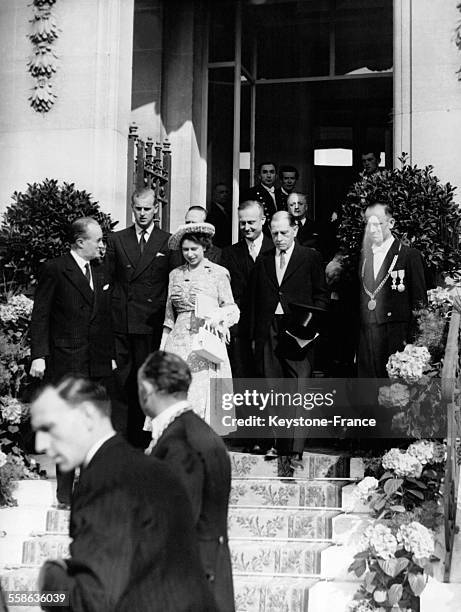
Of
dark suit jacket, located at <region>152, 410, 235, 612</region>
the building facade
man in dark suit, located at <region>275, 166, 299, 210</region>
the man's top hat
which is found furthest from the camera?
the building facade

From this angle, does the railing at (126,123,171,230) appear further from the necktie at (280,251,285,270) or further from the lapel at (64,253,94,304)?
the necktie at (280,251,285,270)

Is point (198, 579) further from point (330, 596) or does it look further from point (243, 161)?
point (243, 161)

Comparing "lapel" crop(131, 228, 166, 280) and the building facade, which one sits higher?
the building facade

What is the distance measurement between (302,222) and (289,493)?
2.07 meters

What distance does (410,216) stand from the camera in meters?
5.50

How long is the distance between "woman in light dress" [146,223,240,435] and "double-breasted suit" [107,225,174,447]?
0.25 meters

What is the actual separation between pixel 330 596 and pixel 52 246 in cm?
268

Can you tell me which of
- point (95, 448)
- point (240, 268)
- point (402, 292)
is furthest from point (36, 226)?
point (95, 448)

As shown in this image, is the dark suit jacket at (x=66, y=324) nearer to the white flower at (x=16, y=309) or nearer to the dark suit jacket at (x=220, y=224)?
the white flower at (x=16, y=309)

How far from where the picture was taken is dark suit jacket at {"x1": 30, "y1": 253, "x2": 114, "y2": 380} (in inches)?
211

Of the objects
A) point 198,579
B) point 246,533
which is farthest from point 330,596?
point 198,579

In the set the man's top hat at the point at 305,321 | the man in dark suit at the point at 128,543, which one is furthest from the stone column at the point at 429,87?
the man in dark suit at the point at 128,543

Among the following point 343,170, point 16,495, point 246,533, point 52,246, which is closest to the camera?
point 246,533

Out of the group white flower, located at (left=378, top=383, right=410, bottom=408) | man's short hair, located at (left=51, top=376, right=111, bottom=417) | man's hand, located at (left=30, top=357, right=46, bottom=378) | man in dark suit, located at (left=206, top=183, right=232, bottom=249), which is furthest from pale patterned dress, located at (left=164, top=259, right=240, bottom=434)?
man's short hair, located at (left=51, top=376, right=111, bottom=417)
